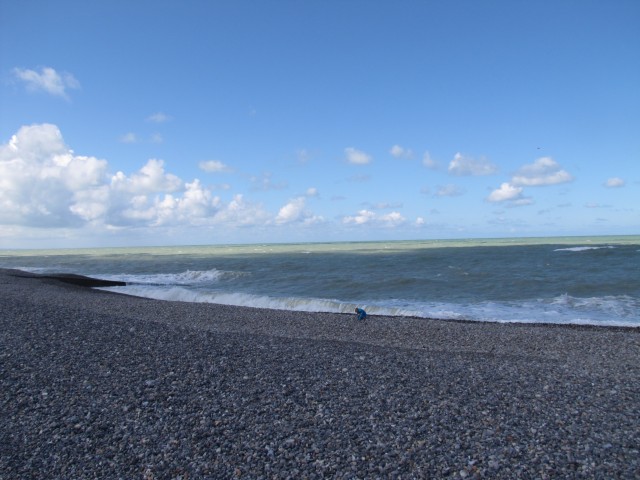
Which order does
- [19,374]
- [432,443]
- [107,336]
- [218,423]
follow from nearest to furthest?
1. [432,443]
2. [218,423]
3. [19,374]
4. [107,336]

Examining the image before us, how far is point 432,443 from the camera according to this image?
4477mm

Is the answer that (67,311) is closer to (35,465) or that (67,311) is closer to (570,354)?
(35,465)

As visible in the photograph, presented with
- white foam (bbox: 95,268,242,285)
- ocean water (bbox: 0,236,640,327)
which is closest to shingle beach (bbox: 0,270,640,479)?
ocean water (bbox: 0,236,640,327)

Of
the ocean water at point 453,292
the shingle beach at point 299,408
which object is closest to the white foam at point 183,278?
the ocean water at point 453,292

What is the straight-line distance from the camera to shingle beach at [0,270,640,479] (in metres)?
4.11

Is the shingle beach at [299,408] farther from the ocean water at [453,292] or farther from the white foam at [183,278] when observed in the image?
the white foam at [183,278]

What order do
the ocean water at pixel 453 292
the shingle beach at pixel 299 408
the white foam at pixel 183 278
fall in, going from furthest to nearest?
1. the white foam at pixel 183 278
2. the ocean water at pixel 453 292
3. the shingle beach at pixel 299 408

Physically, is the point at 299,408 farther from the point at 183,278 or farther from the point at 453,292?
the point at 183,278

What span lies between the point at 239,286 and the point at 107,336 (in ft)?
58.7

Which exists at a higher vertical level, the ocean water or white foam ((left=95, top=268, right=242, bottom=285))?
white foam ((left=95, top=268, right=242, bottom=285))

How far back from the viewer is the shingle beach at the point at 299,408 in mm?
4105

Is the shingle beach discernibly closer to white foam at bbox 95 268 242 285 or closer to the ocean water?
the ocean water

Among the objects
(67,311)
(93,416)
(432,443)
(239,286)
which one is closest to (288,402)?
(432,443)

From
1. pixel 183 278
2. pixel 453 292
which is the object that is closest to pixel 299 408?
pixel 453 292
